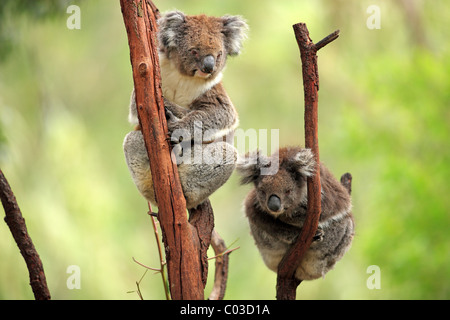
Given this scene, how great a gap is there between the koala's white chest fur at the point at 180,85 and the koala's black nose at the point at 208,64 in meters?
0.18

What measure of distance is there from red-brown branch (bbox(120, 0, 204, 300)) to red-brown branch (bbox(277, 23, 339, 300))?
898mm

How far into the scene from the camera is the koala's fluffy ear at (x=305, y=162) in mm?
3531

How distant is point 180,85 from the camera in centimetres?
378

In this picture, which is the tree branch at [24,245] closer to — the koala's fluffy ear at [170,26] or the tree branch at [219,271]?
the tree branch at [219,271]

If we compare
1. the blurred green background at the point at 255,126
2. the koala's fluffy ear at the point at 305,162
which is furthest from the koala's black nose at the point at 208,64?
the blurred green background at the point at 255,126

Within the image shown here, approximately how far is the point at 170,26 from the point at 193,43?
0.23m

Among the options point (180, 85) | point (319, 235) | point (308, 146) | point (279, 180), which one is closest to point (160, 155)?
point (180, 85)

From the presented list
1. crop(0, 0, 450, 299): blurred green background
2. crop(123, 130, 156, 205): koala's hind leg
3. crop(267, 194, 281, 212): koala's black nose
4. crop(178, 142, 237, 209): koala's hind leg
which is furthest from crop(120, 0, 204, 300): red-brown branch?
crop(0, 0, 450, 299): blurred green background

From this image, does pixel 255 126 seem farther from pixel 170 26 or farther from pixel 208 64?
pixel 208 64

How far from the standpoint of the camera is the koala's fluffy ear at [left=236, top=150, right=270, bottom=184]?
A: 12.8 ft

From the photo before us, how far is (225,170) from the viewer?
3.66m
